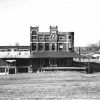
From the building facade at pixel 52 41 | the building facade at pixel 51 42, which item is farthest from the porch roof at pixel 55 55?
the building facade at pixel 52 41

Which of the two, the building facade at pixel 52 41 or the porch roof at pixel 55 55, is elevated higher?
the building facade at pixel 52 41

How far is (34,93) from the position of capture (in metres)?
30.4

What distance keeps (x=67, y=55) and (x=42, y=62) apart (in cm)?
804

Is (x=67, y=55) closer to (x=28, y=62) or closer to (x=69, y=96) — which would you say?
(x=28, y=62)

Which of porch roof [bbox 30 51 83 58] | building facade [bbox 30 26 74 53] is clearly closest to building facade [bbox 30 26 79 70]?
building facade [bbox 30 26 74 53]

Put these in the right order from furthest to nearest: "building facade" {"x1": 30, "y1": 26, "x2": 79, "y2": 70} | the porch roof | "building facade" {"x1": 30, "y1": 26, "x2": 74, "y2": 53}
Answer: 1. "building facade" {"x1": 30, "y1": 26, "x2": 74, "y2": 53}
2. "building facade" {"x1": 30, "y1": 26, "x2": 79, "y2": 70}
3. the porch roof

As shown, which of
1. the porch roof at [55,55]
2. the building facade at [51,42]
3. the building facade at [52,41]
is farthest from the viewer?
the building facade at [52,41]

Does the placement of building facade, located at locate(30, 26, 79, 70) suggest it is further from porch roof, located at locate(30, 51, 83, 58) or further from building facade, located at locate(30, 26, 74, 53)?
porch roof, located at locate(30, 51, 83, 58)

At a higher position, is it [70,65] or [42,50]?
[42,50]

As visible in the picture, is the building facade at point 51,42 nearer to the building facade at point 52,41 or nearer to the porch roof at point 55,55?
the building facade at point 52,41

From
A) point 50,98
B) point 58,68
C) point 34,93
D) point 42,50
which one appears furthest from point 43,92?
point 42,50

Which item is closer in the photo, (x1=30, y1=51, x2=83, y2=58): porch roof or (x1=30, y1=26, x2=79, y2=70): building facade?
(x1=30, y1=51, x2=83, y2=58): porch roof

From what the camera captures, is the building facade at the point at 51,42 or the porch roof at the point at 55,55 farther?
the building facade at the point at 51,42

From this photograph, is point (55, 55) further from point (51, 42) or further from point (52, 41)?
point (52, 41)
